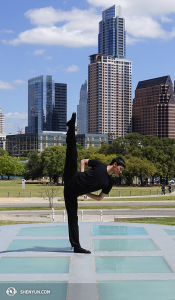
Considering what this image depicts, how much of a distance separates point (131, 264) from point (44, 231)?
15.5ft

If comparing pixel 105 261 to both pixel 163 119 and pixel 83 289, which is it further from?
pixel 163 119

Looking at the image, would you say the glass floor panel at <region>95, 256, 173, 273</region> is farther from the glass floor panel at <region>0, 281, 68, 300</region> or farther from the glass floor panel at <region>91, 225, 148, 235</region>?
the glass floor panel at <region>91, 225, 148, 235</region>

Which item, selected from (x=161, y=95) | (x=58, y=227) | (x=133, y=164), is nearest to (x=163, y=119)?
(x=161, y=95)

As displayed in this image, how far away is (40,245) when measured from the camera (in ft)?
32.9

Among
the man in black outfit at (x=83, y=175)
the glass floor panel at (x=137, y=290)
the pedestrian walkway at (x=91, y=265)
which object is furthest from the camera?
the man in black outfit at (x=83, y=175)

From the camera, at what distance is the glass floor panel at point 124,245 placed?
962 centimetres

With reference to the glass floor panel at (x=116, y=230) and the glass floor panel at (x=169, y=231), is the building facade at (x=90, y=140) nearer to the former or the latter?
the glass floor panel at (x=116, y=230)

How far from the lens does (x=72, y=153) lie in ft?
28.9

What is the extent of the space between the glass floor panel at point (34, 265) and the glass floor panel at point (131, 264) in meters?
0.83

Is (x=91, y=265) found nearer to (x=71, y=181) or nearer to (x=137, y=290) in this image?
(x=137, y=290)

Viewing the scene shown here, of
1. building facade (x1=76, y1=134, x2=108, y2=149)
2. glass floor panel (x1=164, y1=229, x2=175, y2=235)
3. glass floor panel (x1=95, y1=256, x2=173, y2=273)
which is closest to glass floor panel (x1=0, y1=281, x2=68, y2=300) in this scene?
glass floor panel (x1=95, y1=256, x2=173, y2=273)

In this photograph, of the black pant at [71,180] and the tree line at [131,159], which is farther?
the tree line at [131,159]

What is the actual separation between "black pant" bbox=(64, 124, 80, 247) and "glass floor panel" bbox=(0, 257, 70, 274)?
810 millimetres

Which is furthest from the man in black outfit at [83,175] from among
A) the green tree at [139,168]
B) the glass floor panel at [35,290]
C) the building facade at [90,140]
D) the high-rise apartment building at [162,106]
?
the high-rise apartment building at [162,106]
